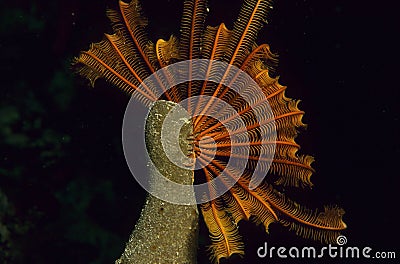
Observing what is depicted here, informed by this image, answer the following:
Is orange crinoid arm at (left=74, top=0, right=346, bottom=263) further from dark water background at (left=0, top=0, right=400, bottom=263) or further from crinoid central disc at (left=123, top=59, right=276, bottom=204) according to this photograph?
dark water background at (left=0, top=0, right=400, bottom=263)

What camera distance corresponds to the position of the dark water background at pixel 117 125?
4.21m

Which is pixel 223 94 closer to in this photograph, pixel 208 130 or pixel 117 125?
pixel 208 130

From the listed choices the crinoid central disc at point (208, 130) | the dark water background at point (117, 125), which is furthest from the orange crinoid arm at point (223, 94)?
the dark water background at point (117, 125)

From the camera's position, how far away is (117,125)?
489 cm

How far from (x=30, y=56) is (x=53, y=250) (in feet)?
6.86

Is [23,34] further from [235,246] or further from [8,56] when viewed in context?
[235,246]

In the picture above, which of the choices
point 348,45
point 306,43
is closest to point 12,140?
point 306,43

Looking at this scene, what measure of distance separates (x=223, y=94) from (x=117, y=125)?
5.99ft

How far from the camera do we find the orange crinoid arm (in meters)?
3.40

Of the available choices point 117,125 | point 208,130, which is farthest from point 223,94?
point 117,125

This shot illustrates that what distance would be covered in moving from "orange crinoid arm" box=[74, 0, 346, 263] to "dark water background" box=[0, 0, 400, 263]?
94 cm

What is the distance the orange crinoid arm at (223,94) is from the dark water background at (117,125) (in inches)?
37.2

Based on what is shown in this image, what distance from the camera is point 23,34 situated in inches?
190

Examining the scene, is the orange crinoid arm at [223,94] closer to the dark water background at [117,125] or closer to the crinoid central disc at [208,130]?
the crinoid central disc at [208,130]
